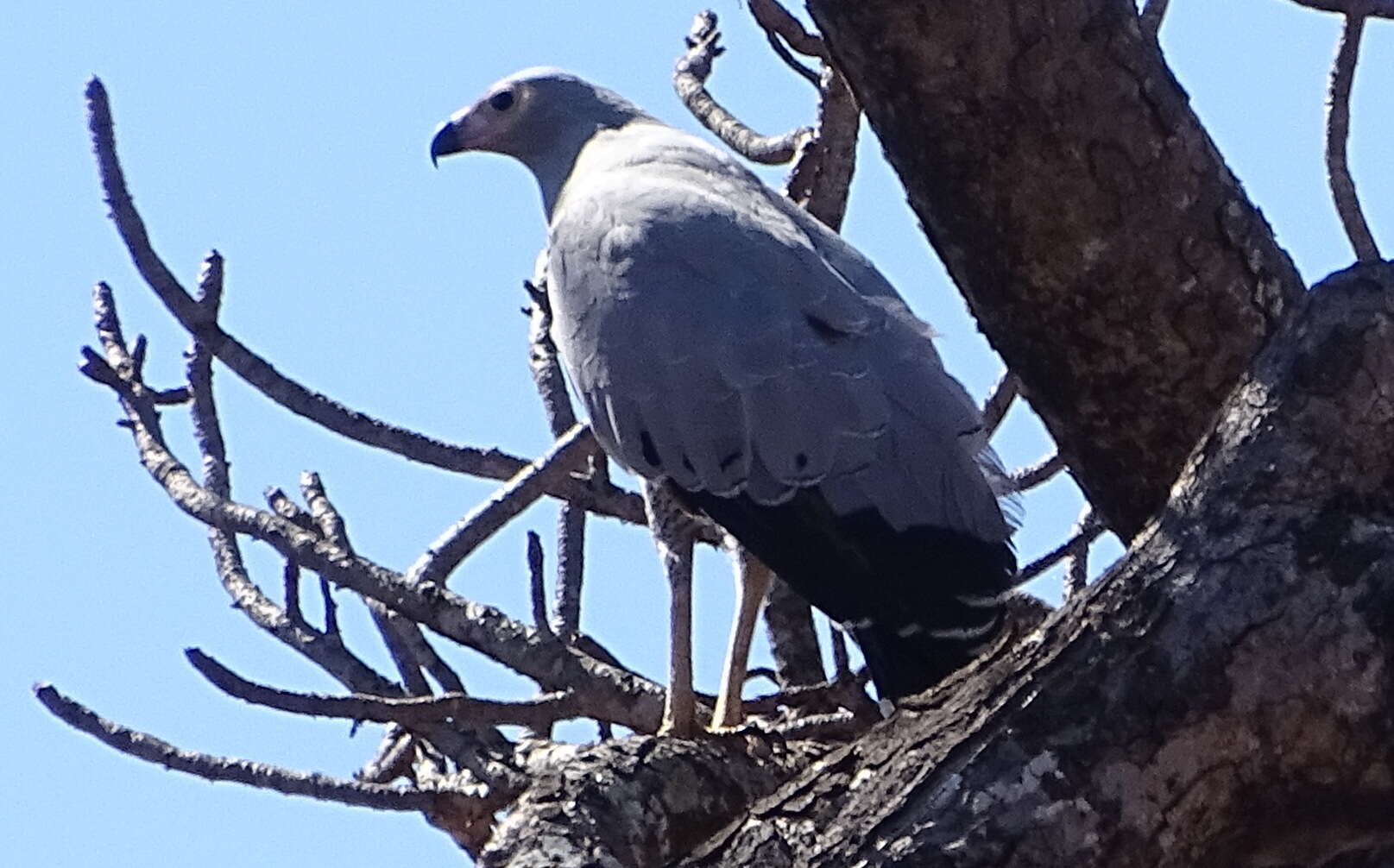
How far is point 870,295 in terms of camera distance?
16.5ft

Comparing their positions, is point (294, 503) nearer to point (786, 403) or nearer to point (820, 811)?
point (786, 403)

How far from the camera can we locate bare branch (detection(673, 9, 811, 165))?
17.9 feet

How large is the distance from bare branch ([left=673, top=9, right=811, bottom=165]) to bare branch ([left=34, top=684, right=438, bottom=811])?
6.99 feet

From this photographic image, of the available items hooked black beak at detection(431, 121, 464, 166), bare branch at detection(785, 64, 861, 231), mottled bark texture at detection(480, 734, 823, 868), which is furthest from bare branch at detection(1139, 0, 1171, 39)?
hooked black beak at detection(431, 121, 464, 166)

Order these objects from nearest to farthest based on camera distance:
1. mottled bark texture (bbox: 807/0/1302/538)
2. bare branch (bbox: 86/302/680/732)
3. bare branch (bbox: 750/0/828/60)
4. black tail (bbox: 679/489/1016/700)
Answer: mottled bark texture (bbox: 807/0/1302/538) < bare branch (bbox: 86/302/680/732) < black tail (bbox: 679/489/1016/700) < bare branch (bbox: 750/0/828/60)

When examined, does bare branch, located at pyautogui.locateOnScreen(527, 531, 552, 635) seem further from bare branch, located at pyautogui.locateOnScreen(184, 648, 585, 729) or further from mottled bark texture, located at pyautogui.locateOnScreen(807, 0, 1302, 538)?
mottled bark texture, located at pyautogui.locateOnScreen(807, 0, 1302, 538)

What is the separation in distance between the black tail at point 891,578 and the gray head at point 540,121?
6.38 feet

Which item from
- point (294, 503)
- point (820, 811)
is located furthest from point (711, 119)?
point (820, 811)

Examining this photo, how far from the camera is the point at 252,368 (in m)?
4.62

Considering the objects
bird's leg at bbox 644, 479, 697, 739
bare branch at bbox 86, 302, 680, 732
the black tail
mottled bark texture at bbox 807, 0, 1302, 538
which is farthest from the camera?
bird's leg at bbox 644, 479, 697, 739

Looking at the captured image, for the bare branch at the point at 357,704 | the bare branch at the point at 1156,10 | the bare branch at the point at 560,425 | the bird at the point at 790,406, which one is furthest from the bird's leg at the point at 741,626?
the bare branch at the point at 1156,10

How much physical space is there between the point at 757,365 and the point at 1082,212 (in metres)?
1.33

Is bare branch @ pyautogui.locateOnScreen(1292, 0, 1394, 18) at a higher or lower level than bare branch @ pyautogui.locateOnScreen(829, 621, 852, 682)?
higher

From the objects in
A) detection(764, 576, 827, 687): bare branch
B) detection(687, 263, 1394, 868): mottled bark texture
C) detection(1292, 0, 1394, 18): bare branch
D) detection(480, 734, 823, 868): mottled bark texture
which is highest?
detection(1292, 0, 1394, 18): bare branch
